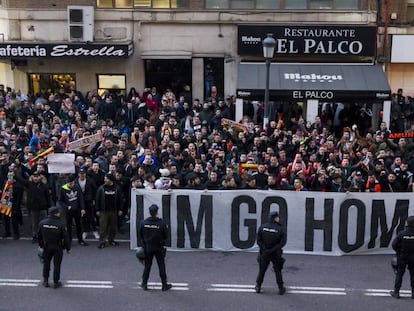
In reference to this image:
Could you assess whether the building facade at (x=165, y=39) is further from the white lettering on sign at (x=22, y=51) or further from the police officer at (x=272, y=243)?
the police officer at (x=272, y=243)

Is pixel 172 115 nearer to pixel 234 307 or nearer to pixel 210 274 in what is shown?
pixel 210 274

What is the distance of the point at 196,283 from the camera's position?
33.8 feet

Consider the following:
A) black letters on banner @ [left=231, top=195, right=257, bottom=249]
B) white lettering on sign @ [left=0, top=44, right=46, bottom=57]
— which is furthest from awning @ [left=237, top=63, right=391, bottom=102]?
black letters on banner @ [left=231, top=195, right=257, bottom=249]

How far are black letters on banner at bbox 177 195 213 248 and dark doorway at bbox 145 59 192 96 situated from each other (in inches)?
428

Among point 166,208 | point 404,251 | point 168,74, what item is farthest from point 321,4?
point 404,251

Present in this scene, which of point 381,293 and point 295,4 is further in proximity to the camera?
point 295,4

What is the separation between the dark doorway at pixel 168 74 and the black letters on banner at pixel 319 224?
445 inches

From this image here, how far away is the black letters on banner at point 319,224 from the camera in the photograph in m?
11.7

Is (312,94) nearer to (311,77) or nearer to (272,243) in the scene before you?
(311,77)

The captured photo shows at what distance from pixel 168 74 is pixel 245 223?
11.3m

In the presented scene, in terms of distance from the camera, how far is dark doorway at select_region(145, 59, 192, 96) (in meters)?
21.9

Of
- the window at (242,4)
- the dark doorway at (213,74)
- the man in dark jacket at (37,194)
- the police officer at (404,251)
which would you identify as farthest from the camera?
the dark doorway at (213,74)

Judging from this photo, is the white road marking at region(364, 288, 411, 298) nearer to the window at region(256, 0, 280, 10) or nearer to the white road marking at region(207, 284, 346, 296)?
the white road marking at region(207, 284, 346, 296)

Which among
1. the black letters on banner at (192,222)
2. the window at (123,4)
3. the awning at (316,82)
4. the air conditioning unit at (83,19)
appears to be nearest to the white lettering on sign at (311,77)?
the awning at (316,82)
